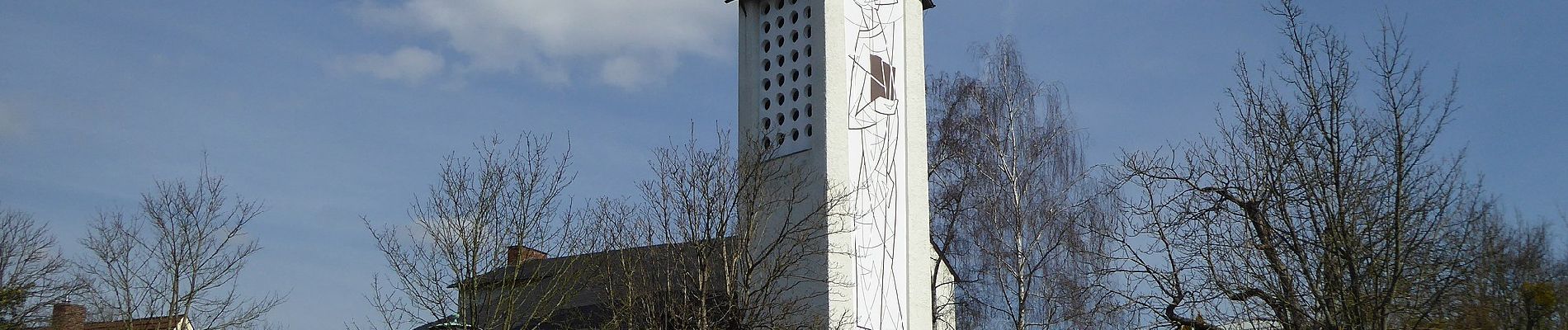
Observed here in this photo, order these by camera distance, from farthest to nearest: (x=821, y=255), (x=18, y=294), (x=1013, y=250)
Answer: (x=1013, y=250)
(x=18, y=294)
(x=821, y=255)

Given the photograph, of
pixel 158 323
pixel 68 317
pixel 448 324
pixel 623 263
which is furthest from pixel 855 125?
pixel 68 317

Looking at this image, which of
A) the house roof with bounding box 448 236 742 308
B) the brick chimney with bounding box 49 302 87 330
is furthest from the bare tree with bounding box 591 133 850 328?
the brick chimney with bounding box 49 302 87 330

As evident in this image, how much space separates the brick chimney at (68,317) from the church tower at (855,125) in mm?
15455

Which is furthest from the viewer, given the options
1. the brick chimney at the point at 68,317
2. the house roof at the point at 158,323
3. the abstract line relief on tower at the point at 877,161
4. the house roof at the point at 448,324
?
the brick chimney at the point at 68,317

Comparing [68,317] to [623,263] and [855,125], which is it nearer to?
[623,263]

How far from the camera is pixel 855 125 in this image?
1653 centimetres

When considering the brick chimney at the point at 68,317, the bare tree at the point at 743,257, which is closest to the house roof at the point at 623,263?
the bare tree at the point at 743,257

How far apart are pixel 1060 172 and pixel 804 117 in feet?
36.0

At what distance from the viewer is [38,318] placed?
72.7 feet

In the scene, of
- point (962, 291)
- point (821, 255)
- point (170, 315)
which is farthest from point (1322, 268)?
point (962, 291)

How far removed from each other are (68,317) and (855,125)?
1918 centimetres

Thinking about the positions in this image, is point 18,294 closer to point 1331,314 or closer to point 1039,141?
point 1039,141

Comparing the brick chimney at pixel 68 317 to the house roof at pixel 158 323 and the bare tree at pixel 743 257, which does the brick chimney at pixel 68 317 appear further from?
the bare tree at pixel 743 257

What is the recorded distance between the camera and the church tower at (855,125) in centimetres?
1603
